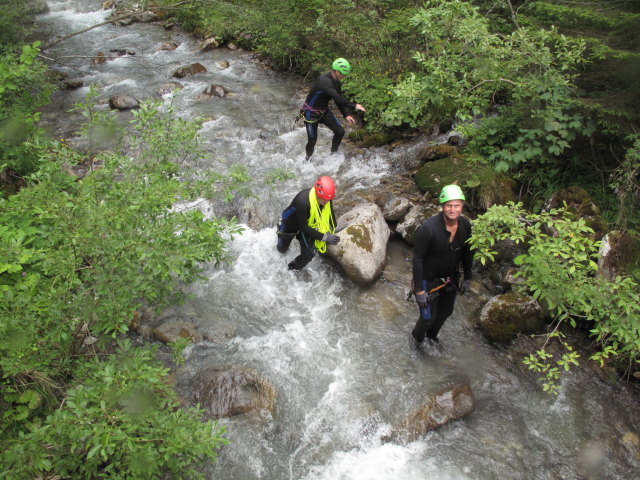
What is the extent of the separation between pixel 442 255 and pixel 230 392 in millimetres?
3179

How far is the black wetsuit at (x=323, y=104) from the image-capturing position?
8820 mm

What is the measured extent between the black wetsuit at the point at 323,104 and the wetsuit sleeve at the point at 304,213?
10.8 ft

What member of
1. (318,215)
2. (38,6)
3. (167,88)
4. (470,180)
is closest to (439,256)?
(318,215)

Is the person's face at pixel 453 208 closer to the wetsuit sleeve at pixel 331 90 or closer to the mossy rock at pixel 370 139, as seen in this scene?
the wetsuit sleeve at pixel 331 90

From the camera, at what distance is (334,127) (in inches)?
382

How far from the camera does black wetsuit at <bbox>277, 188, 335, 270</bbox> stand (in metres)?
6.28

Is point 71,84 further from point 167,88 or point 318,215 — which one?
point 318,215

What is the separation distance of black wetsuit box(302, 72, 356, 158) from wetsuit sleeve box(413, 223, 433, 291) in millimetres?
4617

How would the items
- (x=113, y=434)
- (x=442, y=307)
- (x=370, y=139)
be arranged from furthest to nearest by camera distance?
(x=370, y=139), (x=442, y=307), (x=113, y=434)

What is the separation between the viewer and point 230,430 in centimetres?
516

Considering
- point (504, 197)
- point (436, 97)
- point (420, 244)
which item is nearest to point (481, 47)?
point (436, 97)

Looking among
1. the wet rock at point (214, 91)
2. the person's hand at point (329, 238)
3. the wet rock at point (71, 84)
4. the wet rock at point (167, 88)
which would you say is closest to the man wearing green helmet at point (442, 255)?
the person's hand at point (329, 238)

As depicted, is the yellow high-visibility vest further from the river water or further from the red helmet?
the river water

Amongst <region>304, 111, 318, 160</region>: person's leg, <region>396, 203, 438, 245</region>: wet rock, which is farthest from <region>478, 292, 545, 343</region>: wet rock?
<region>304, 111, 318, 160</region>: person's leg
